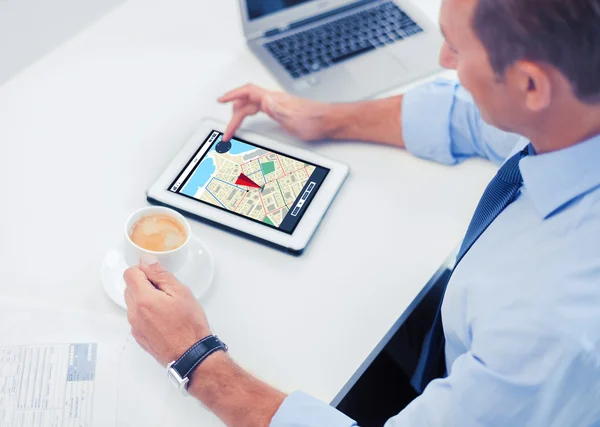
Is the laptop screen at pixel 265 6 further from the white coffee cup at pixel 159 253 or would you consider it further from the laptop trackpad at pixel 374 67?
the white coffee cup at pixel 159 253

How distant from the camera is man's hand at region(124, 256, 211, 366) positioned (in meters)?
0.83

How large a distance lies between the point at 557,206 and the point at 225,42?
0.77m

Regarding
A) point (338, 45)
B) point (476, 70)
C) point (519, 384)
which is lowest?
point (519, 384)

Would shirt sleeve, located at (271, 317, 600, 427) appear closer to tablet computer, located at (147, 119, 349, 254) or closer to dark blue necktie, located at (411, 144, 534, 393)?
dark blue necktie, located at (411, 144, 534, 393)

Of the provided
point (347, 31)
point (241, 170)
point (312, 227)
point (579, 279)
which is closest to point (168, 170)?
point (241, 170)

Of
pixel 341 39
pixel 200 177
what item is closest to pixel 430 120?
pixel 341 39

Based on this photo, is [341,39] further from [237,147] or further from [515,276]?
[515,276]

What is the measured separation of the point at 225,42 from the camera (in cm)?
129

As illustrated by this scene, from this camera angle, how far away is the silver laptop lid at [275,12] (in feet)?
3.96

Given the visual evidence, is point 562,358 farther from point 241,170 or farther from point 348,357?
point 241,170

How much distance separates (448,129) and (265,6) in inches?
16.6

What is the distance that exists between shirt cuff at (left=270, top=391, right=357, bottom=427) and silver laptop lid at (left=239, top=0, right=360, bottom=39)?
A: 0.73 metres

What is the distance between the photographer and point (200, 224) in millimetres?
995

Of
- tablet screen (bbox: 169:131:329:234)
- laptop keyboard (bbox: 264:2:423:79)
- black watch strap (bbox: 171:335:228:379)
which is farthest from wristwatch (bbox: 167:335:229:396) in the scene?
laptop keyboard (bbox: 264:2:423:79)
